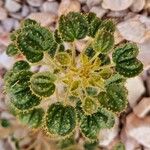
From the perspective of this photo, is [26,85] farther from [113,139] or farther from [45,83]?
[113,139]

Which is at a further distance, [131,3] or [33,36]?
[131,3]

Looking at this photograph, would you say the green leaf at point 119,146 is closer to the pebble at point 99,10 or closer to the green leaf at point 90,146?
the green leaf at point 90,146

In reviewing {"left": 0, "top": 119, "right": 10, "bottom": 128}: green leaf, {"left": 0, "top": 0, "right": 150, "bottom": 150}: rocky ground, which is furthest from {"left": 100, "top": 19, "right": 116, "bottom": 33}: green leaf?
{"left": 0, "top": 119, "right": 10, "bottom": 128}: green leaf

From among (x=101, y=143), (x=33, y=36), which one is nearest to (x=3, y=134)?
(x=101, y=143)

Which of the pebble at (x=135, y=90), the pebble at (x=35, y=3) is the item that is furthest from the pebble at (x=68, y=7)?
the pebble at (x=135, y=90)

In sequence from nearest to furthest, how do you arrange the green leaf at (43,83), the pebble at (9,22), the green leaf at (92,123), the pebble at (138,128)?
the green leaf at (43,83) → the green leaf at (92,123) → the pebble at (138,128) → the pebble at (9,22)

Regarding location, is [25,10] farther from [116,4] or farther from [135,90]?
[135,90]

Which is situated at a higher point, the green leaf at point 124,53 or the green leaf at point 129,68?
the green leaf at point 124,53

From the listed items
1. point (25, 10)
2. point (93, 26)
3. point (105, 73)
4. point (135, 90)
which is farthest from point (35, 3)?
point (105, 73)
